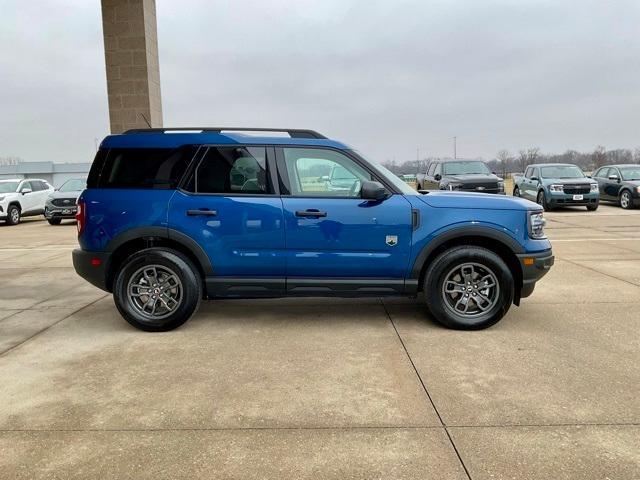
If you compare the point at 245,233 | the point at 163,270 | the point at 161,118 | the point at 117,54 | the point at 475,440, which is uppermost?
the point at 117,54

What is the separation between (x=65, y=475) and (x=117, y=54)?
Result: 37.8 feet

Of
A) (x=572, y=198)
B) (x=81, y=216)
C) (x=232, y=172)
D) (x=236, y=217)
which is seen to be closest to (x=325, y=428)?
(x=236, y=217)

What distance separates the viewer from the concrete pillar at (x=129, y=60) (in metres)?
11.8

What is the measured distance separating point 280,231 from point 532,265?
2369 mm

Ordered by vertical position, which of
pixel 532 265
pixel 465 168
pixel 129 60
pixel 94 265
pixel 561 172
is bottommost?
pixel 532 265

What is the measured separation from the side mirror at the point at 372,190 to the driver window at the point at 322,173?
0.19 m

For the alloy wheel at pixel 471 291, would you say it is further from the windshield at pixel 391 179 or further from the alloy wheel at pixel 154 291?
the alloy wheel at pixel 154 291

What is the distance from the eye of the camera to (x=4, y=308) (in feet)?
19.2

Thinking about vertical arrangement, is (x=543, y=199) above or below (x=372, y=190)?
below

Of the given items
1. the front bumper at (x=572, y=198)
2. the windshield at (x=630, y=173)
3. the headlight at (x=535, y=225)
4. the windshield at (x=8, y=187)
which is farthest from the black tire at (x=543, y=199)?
the windshield at (x=8, y=187)

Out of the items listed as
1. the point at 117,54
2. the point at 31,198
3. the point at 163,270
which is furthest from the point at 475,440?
the point at 31,198

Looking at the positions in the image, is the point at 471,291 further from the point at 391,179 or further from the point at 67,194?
the point at 67,194

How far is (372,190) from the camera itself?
455cm

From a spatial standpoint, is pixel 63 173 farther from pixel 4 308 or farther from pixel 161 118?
pixel 4 308
